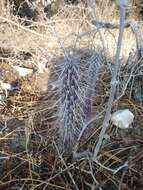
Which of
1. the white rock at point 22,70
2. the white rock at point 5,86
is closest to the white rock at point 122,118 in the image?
the white rock at point 5,86

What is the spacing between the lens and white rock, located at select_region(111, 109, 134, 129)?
2.77 m

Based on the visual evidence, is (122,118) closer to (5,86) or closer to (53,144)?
(53,144)

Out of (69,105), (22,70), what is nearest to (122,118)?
(69,105)

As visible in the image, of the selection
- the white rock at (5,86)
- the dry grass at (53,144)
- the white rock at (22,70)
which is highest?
the white rock at (22,70)

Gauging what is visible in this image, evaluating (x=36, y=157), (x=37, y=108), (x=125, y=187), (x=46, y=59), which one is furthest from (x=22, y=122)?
(x=46, y=59)

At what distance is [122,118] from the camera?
2.79m

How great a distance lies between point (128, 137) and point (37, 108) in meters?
0.69

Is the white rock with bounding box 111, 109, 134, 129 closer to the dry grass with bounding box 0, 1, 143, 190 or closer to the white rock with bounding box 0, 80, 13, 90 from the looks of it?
the dry grass with bounding box 0, 1, 143, 190

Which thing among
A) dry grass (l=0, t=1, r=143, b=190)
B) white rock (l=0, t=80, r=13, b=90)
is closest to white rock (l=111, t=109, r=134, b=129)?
dry grass (l=0, t=1, r=143, b=190)

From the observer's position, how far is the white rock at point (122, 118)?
277 centimetres

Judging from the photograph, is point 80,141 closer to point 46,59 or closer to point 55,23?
point 46,59

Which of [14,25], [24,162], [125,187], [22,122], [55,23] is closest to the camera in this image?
[125,187]

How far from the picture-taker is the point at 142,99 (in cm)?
311

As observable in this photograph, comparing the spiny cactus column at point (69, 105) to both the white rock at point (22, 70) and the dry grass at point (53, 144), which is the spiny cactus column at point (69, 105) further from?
the white rock at point (22, 70)
